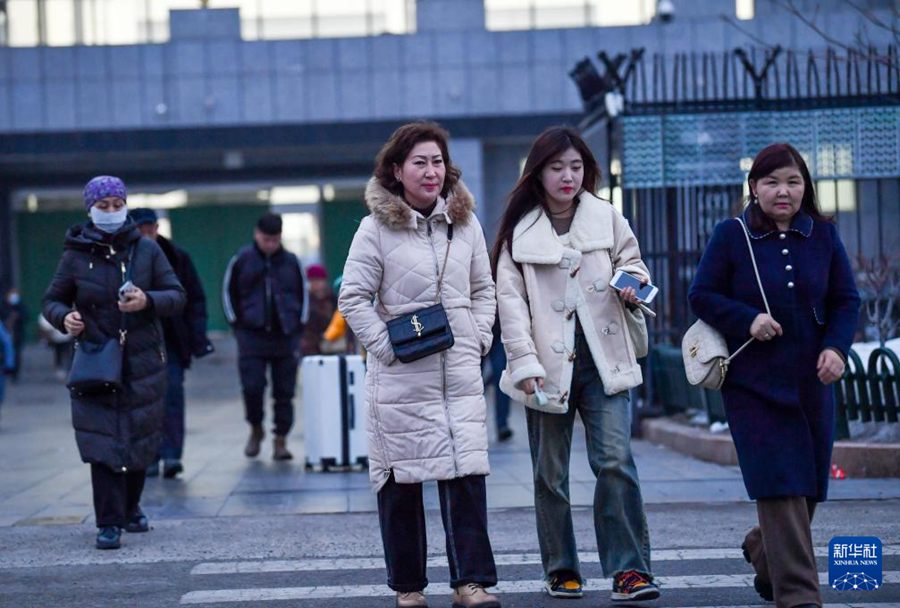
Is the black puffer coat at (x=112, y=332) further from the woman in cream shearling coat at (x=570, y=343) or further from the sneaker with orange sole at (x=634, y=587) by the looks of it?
the sneaker with orange sole at (x=634, y=587)

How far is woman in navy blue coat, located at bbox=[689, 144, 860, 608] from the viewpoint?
5298mm

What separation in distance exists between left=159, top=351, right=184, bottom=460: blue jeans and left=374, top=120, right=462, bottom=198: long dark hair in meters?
5.05

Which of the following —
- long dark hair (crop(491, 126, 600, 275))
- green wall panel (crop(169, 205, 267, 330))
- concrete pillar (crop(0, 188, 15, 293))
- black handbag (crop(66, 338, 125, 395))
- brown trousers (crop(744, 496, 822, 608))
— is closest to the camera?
brown trousers (crop(744, 496, 822, 608))

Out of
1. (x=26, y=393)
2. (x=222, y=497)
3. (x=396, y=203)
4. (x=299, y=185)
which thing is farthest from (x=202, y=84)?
(x=396, y=203)

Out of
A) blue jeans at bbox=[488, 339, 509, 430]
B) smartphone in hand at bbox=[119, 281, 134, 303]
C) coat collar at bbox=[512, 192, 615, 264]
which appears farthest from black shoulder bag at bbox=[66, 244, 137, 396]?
blue jeans at bbox=[488, 339, 509, 430]

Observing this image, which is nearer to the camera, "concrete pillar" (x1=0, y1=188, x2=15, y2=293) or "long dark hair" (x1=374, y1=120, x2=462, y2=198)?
"long dark hair" (x1=374, y1=120, x2=462, y2=198)

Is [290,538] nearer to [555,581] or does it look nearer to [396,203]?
[555,581]

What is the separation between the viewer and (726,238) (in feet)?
18.4

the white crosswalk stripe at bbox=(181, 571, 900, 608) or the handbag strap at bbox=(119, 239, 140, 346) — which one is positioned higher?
the handbag strap at bbox=(119, 239, 140, 346)

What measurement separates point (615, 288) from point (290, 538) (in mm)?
2874

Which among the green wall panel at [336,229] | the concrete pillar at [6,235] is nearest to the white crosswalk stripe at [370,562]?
the green wall panel at [336,229]

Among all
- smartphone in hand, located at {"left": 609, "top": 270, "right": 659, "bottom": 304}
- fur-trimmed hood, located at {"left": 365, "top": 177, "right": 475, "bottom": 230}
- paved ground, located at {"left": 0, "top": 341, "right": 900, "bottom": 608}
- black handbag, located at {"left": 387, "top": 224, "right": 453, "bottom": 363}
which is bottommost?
paved ground, located at {"left": 0, "top": 341, "right": 900, "bottom": 608}

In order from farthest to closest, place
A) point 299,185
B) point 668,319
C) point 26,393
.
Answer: point 299,185 < point 26,393 < point 668,319

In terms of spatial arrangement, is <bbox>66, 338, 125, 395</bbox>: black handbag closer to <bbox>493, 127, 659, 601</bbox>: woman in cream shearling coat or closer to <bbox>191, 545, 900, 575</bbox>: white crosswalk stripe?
<bbox>191, 545, 900, 575</bbox>: white crosswalk stripe
